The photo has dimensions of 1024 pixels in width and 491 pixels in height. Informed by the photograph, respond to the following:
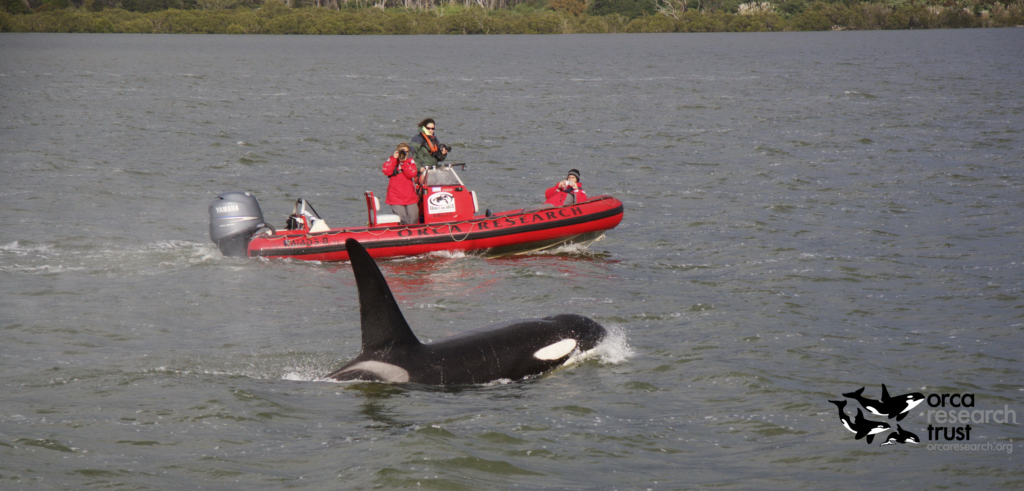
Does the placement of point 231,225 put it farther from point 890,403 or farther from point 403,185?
point 890,403

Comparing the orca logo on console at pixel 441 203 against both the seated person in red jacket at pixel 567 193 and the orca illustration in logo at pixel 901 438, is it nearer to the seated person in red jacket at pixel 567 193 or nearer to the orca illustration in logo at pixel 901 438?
the seated person in red jacket at pixel 567 193

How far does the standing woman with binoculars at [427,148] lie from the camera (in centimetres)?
1567

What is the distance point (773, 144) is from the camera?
2966 cm

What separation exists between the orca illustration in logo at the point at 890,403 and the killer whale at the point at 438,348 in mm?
2947

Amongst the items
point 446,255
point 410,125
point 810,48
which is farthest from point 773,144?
point 810,48

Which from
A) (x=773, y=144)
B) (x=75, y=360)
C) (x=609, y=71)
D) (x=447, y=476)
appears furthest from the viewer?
(x=609, y=71)

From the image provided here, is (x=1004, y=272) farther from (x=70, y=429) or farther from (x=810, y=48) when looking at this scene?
(x=810, y=48)

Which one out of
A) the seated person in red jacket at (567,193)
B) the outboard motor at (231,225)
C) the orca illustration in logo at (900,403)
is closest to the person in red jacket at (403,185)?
the seated person in red jacket at (567,193)

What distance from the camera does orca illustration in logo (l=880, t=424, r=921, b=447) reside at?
7.96 metres

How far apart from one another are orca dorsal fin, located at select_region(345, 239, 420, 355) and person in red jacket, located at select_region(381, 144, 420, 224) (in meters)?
7.22

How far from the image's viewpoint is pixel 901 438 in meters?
8.05

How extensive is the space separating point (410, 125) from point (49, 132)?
13.3 m

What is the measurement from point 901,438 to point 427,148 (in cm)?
987

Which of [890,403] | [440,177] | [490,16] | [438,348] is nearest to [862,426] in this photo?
[890,403]
